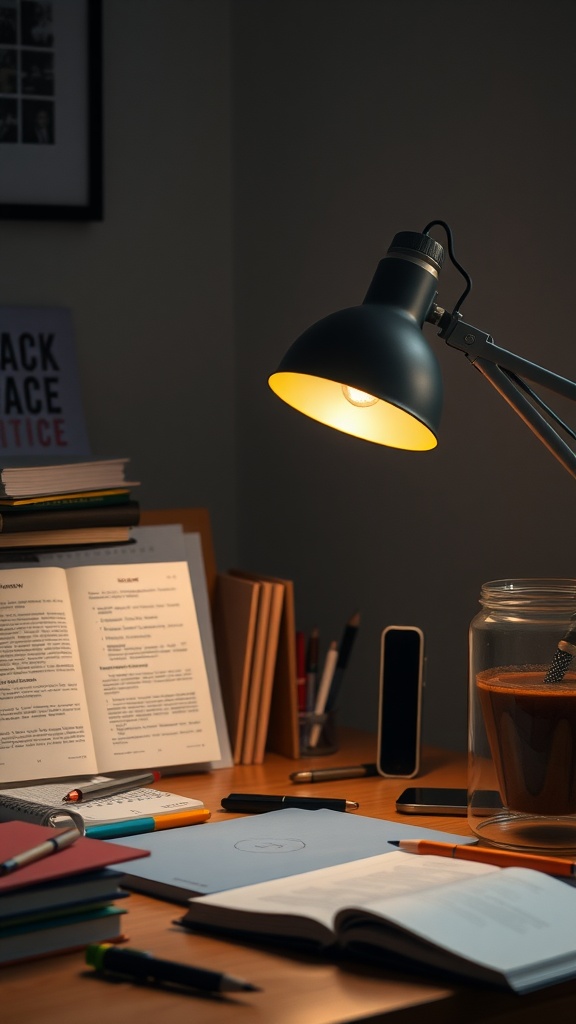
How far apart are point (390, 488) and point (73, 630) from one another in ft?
1.63

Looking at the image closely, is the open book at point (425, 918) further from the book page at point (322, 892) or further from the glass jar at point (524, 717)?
the glass jar at point (524, 717)

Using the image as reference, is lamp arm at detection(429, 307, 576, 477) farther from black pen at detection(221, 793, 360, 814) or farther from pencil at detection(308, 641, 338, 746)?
pencil at detection(308, 641, 338, 746)

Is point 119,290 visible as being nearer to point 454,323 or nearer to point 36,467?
point 36,467

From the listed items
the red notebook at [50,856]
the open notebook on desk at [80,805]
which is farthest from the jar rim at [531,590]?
the red notebook at [50,856]

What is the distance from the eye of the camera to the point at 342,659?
63.3 inches

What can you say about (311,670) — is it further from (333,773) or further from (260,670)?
(333,773)

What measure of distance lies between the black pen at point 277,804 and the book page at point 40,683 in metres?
0.19

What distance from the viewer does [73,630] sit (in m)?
1.44

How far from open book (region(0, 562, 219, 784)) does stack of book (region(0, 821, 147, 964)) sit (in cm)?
45

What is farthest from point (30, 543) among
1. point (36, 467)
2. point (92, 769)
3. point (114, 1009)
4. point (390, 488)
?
point (114, 1009)

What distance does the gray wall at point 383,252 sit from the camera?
4.84 feet

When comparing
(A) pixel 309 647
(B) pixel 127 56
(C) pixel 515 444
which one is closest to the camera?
(C) pixel 515 444

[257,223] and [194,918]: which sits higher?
[257,223]

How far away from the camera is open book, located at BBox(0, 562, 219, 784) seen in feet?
4.50
